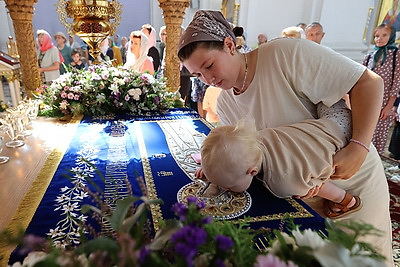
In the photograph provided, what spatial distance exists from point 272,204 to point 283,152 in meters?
0.20

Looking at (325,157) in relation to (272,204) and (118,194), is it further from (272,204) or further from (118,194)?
(118,194)

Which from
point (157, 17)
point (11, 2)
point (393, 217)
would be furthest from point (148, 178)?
point (157, 17)

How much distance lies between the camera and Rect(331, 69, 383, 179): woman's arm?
1.08 meters

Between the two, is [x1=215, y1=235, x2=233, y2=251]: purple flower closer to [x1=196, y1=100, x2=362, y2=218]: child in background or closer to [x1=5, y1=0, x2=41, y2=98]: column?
[x1=196, y1=100, x2=362, y2=218]: child in background

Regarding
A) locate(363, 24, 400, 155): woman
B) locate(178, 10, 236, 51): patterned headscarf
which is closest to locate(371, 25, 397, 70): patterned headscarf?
locate(363, 24, 400, 155): woman

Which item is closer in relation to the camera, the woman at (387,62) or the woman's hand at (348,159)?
the woman's hand at (348,159)

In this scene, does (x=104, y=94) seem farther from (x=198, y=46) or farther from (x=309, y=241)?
(x=309, y=241)

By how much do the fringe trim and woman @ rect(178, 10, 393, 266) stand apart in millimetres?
768

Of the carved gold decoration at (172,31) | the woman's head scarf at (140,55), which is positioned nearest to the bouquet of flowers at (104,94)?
the carved gold decoration at (172,31)

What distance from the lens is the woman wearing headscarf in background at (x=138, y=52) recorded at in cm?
367

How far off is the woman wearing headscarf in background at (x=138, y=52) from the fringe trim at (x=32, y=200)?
94.4 inches

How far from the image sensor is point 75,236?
→ 34.2 inches

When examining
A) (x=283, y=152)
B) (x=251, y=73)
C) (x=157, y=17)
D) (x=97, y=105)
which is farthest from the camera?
(x=157, y=17)

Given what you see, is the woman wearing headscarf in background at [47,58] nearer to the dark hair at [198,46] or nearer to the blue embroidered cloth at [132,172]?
the blue embroidered cloth at [132,172]
